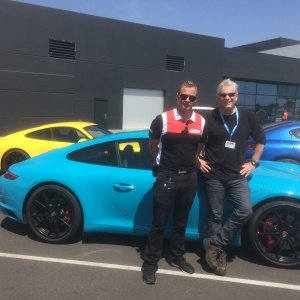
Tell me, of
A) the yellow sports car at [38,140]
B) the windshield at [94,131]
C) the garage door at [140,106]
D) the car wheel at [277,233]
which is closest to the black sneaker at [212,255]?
the car wheel at [277,233]

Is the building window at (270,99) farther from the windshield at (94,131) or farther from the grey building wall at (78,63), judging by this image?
the windshield at (94,131)

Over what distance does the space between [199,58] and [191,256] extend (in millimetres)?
23145

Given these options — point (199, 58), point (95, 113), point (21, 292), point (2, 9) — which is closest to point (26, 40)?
point (2, 9)

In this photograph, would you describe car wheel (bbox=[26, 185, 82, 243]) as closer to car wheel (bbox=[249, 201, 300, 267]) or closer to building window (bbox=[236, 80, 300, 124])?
car wheel (bbox=[249, 201, 300, 267])

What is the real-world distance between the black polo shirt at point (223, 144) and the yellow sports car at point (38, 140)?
16.9 feet

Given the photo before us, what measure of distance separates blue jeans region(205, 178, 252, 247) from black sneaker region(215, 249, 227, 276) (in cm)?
14

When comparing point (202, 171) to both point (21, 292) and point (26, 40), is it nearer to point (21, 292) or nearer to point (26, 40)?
point (21, 292)

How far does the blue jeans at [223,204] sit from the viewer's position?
3740 millimetres

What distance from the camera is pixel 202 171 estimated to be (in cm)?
387

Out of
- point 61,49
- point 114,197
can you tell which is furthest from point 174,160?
point 61,49

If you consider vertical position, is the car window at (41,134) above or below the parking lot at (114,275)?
above

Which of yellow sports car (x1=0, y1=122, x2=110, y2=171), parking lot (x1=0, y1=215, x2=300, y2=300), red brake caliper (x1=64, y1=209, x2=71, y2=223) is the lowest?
parking lot (x1=0, y1=215, x2=300, y2=300)

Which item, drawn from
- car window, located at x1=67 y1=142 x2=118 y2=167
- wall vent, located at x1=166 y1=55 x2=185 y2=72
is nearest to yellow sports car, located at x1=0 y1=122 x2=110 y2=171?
car window, located at x1=67 y1=142 x2=118 y2=167

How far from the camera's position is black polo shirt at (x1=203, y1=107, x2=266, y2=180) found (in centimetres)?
377
